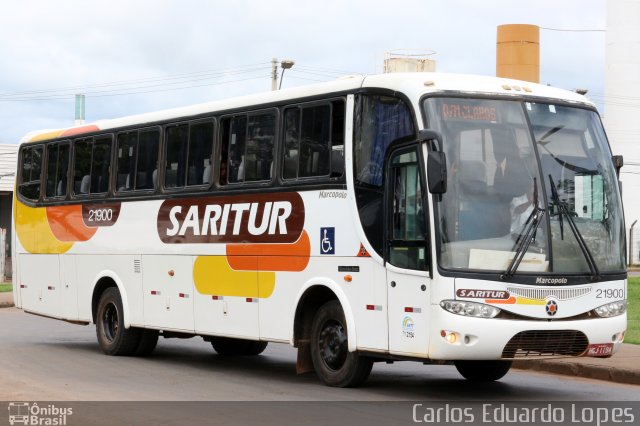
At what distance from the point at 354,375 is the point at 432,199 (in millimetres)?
2413

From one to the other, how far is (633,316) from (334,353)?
11754 millimetres

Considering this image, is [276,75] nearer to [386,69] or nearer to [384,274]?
[386,69]

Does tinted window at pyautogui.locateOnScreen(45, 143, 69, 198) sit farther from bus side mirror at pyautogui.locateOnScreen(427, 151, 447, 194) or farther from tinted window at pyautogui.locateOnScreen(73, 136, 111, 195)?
bus side mirror at pyautogui.locateOnScreen(427, 151, 447, 194)

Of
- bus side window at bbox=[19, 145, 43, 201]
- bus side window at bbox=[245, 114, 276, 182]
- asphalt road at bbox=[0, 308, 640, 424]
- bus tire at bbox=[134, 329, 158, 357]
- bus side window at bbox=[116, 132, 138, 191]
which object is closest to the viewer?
asphalt road at bbox=[0, 308, 640, 424]

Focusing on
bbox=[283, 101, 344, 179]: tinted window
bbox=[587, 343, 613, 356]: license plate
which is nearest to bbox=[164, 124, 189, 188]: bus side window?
bbox=[283, 101, 344, 179]: tinted window

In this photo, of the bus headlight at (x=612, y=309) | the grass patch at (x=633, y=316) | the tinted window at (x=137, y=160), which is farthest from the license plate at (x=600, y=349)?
the tinted window at (x=137, y=160)

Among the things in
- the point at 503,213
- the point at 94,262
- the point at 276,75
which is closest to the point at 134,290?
the point at 94,262

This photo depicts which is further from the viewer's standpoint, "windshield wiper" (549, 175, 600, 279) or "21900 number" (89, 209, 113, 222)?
"21900 number" (89, 209, 113, 222)

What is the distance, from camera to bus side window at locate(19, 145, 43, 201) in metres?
21.1

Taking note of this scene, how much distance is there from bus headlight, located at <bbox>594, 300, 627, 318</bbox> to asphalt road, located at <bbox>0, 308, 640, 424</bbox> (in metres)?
0.90

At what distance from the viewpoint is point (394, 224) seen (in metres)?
13.1

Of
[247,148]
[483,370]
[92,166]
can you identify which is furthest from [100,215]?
[483,370]

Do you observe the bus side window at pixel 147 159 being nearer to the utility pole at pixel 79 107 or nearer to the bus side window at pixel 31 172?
the bus side window at pixel 31 172

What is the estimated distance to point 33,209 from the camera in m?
21.0
